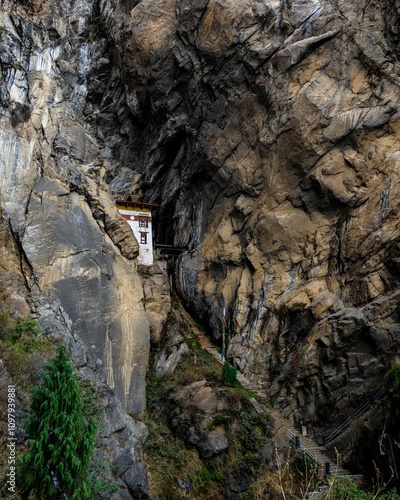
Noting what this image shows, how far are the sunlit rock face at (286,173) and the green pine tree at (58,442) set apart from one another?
45.1ft

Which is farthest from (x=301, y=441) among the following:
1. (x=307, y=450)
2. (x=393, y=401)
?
(x=393, y=401)

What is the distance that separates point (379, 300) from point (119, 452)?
14864 millimetres

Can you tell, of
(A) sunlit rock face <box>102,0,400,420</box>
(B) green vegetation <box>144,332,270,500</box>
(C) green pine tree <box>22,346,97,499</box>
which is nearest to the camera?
(C) green pine tree <box>22,346,97,499</box>

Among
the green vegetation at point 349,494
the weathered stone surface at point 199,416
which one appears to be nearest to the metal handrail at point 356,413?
the weathered stone surface at point 199,416

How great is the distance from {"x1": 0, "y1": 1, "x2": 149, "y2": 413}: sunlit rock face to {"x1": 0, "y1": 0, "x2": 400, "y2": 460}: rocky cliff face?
0.31 feet

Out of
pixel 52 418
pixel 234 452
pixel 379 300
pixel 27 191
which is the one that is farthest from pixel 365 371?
A: pixel 27 191

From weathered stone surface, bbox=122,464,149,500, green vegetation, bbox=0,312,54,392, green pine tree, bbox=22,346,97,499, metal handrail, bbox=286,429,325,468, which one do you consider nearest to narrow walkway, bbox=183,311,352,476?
metal handrail, bbox=286,429,325,468

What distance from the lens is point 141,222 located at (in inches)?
1278

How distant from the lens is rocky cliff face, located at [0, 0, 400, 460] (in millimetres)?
21672

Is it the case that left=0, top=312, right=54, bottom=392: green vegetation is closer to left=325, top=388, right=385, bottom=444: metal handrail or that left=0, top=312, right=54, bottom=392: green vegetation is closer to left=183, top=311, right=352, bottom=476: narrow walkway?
left=183, top=311, right=352, bottom=476: narrow walkway

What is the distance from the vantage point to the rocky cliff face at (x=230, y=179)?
21672 mm

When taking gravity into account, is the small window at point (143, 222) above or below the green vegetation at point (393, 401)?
above

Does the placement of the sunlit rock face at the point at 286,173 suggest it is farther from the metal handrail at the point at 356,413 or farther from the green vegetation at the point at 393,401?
the green vegetation at the point at 393,401

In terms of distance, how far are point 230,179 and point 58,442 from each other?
888 inches
